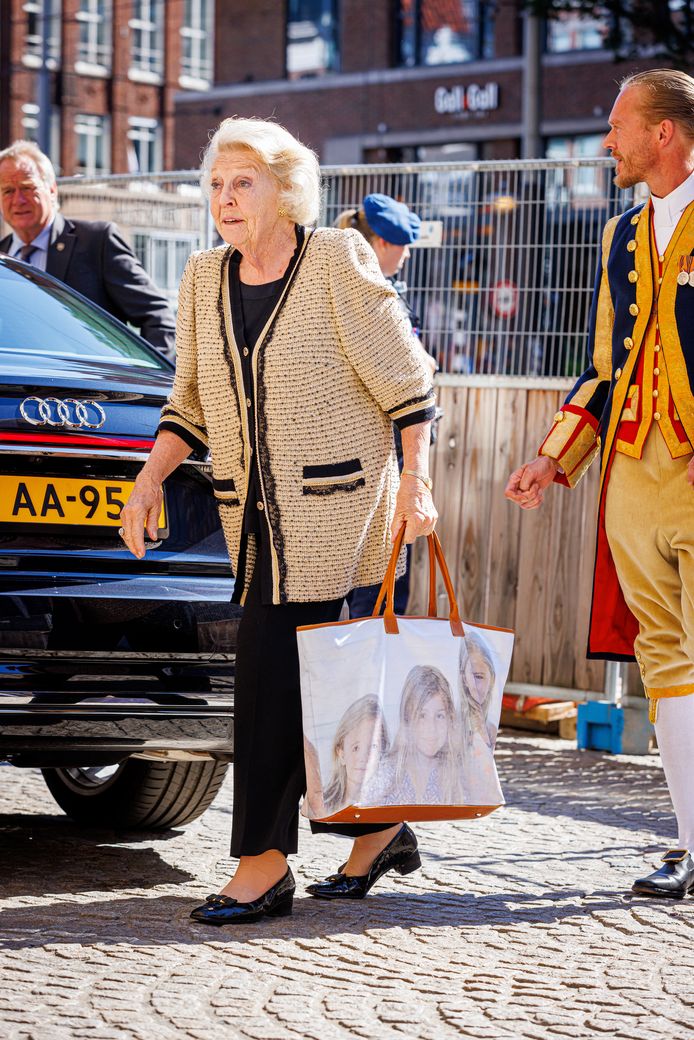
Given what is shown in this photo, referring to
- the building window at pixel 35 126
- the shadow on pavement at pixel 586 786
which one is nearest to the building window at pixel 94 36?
the building window at pixel 35 126

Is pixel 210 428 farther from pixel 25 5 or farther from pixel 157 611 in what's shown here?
pixel 25 5

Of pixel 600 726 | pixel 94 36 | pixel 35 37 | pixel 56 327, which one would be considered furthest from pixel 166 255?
pixel 94 36

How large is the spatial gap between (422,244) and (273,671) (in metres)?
4.20

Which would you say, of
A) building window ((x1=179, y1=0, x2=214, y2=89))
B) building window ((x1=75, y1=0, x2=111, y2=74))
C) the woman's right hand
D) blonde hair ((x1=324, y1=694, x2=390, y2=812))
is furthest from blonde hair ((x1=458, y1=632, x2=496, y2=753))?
building window ((x1=179, y1=0, x2=214, y2=89))

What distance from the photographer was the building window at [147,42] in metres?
49.4

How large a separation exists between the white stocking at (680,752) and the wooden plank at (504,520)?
3.20m

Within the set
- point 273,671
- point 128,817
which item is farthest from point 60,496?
point 128,817

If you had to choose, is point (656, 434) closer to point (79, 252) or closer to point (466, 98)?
point (79, 252)

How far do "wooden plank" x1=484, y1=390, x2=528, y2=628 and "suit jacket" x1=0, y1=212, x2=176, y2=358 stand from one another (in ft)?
5.80

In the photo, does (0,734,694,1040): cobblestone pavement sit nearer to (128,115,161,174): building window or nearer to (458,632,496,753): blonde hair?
(458,632,496,753): blonde hair

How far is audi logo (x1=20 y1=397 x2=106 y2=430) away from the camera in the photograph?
14.3ft

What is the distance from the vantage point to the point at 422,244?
8.09 meters

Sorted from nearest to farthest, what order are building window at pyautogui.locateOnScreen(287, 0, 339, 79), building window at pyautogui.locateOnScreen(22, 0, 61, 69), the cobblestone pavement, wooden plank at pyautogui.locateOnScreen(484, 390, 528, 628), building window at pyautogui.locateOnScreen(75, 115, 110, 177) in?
the cobblestone pavement
wooden plank at pyautogui.locateOnScreen(484, 390, 528, 628)
building window at pyautogui.locateOnScreen(287, 0, 339, 79)
building window at pyautogui.locateOnScreen(22, 0, 61, 69)
building window at pyautogui.locateOnScreen(75, 115, 110, 177)

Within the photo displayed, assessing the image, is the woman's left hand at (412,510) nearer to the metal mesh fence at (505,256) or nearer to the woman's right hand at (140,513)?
the woman's right hand at (140,513)
